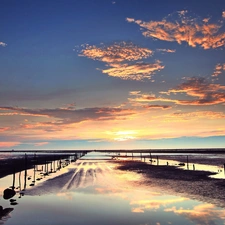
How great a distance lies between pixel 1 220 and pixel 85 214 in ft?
23.8

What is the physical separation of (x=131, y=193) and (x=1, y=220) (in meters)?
17.5

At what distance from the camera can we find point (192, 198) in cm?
3083

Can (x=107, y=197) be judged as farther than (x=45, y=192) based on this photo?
No

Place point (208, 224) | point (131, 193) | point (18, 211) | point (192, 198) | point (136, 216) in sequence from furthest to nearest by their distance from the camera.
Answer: point (131, 193) < point (192, 198) < point (18, 211) < point (136, 216) < point (208, 224)

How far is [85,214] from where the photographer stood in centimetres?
2438

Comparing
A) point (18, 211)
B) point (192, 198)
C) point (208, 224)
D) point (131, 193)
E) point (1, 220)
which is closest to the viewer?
point (208, 224)

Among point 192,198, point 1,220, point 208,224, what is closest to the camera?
point 208,224

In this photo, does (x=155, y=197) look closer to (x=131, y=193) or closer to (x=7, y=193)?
(x=131, y=193)

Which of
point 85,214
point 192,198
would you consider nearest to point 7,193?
point 85,214

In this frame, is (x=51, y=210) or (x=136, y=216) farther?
(x=51, y=210)

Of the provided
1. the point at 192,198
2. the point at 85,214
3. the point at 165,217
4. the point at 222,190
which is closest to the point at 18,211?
the point at 85,214

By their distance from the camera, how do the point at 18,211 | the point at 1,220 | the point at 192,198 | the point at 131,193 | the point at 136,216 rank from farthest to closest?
the point at 131,193 < the point at 192,198 < the point at 18,211 < the point at 136,216 < the point at 1,220

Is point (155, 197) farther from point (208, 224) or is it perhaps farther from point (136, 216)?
point (208, 224)

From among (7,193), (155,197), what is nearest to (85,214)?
(155,197)
